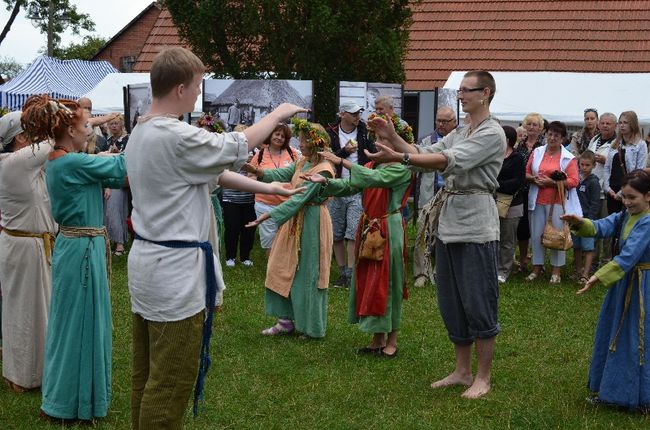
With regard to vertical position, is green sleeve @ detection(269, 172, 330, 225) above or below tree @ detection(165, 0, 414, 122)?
below

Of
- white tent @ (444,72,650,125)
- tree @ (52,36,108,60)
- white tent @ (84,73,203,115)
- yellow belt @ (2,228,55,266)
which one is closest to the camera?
yellow belt @ (2,228,55,266)

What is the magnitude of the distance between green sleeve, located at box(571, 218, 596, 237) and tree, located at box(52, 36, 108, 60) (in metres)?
42.7

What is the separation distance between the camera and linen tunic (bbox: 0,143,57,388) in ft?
19.7

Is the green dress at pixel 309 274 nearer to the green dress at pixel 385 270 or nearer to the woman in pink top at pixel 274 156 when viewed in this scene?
the green dress at pixel 385 270

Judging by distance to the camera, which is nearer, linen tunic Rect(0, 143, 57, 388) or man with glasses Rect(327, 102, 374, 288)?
linen tunic Rect(0, 143, 57, 388)

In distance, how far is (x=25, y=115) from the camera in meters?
5.31

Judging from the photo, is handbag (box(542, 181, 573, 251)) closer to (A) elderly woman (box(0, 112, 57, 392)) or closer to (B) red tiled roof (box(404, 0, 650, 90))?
(A) elderly woman (box(0, 112, 57, 392))

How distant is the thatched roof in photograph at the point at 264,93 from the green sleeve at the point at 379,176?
597 centimetres

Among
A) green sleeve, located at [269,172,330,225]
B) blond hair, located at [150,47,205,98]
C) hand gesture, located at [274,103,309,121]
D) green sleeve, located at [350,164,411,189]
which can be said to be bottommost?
green sleeve, located at [269,172,330,225]

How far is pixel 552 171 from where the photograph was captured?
10508mm

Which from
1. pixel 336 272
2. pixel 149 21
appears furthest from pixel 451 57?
pixel 149 21

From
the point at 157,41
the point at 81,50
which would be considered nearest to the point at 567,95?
the point at 157,41

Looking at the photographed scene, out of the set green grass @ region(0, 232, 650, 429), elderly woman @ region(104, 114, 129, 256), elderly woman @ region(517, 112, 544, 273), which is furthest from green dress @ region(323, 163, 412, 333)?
elderly woman @ region(104, 114, 129, 256)

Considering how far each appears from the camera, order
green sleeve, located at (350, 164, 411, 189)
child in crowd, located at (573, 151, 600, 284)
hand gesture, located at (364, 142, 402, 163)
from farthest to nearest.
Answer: child in crowd, located at (573, 151, 600, 284)
green sleeve, located at (350, 164, 411, 189)
hand gesture, located at (364, 142, 402, 163)
